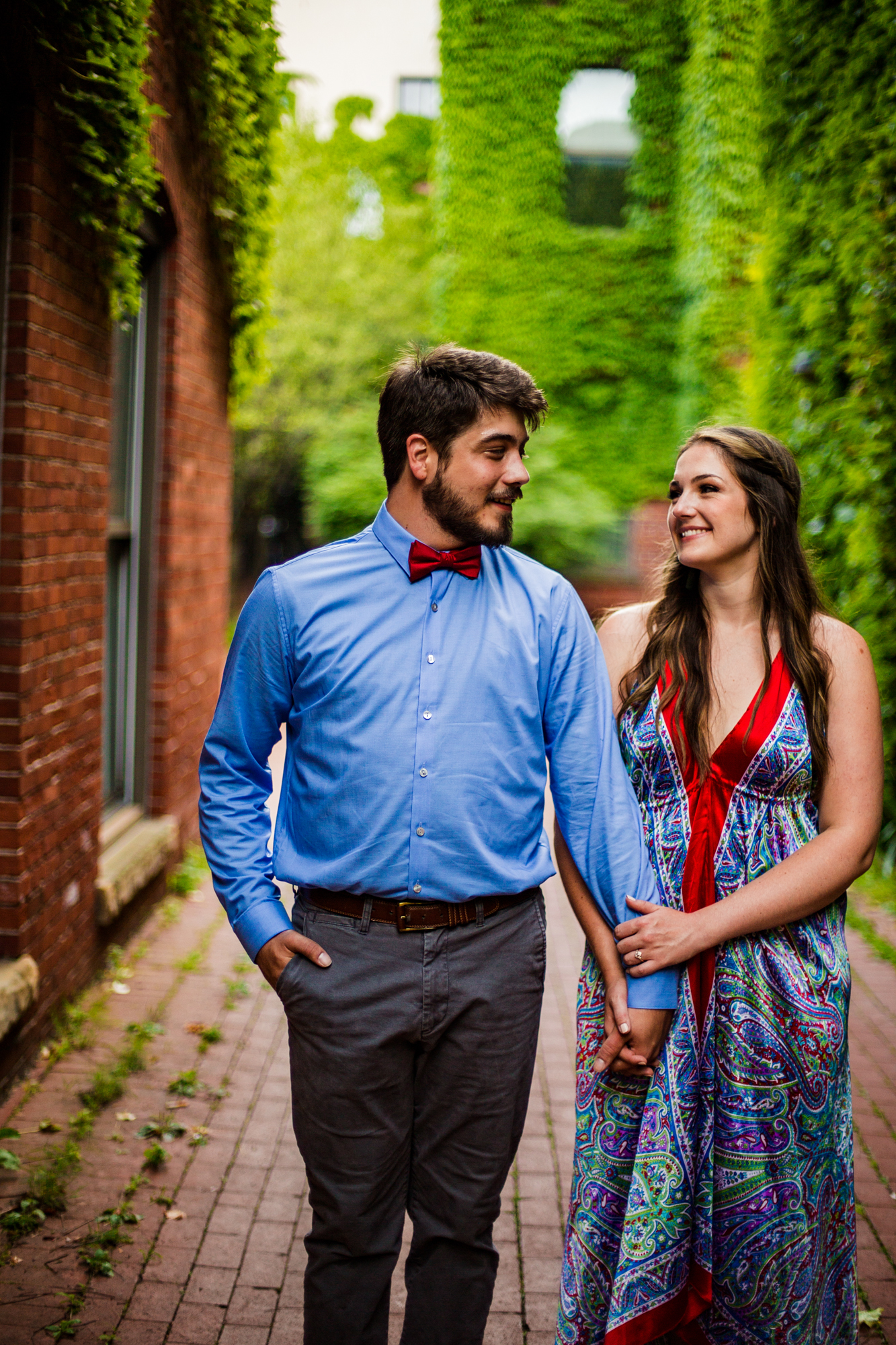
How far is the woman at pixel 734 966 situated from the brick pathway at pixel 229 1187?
0.72 m

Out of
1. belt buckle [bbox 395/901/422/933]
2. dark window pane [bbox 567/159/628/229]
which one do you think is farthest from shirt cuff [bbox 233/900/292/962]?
dark window pane [bbox 567/159/628/229]

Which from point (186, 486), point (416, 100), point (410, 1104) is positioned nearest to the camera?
point (410, 1104)

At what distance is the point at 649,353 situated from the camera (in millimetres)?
16109

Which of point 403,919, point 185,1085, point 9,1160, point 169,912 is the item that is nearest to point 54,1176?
point 9,1160

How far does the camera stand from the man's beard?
2123mm

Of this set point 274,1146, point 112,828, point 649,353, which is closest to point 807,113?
point 112,828

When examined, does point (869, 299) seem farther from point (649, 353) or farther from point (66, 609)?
point (649, 353)

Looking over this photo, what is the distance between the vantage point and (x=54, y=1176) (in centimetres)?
318

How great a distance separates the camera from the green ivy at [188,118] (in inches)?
138

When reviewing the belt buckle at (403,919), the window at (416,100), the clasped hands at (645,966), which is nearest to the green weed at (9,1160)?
the belt buckle at (403,919)

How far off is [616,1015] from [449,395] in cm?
123

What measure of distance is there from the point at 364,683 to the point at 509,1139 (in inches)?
37.2

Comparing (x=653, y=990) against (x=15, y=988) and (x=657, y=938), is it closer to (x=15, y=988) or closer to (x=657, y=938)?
(x=657, y=938)

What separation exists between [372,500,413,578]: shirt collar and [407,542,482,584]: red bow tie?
0.01 m
